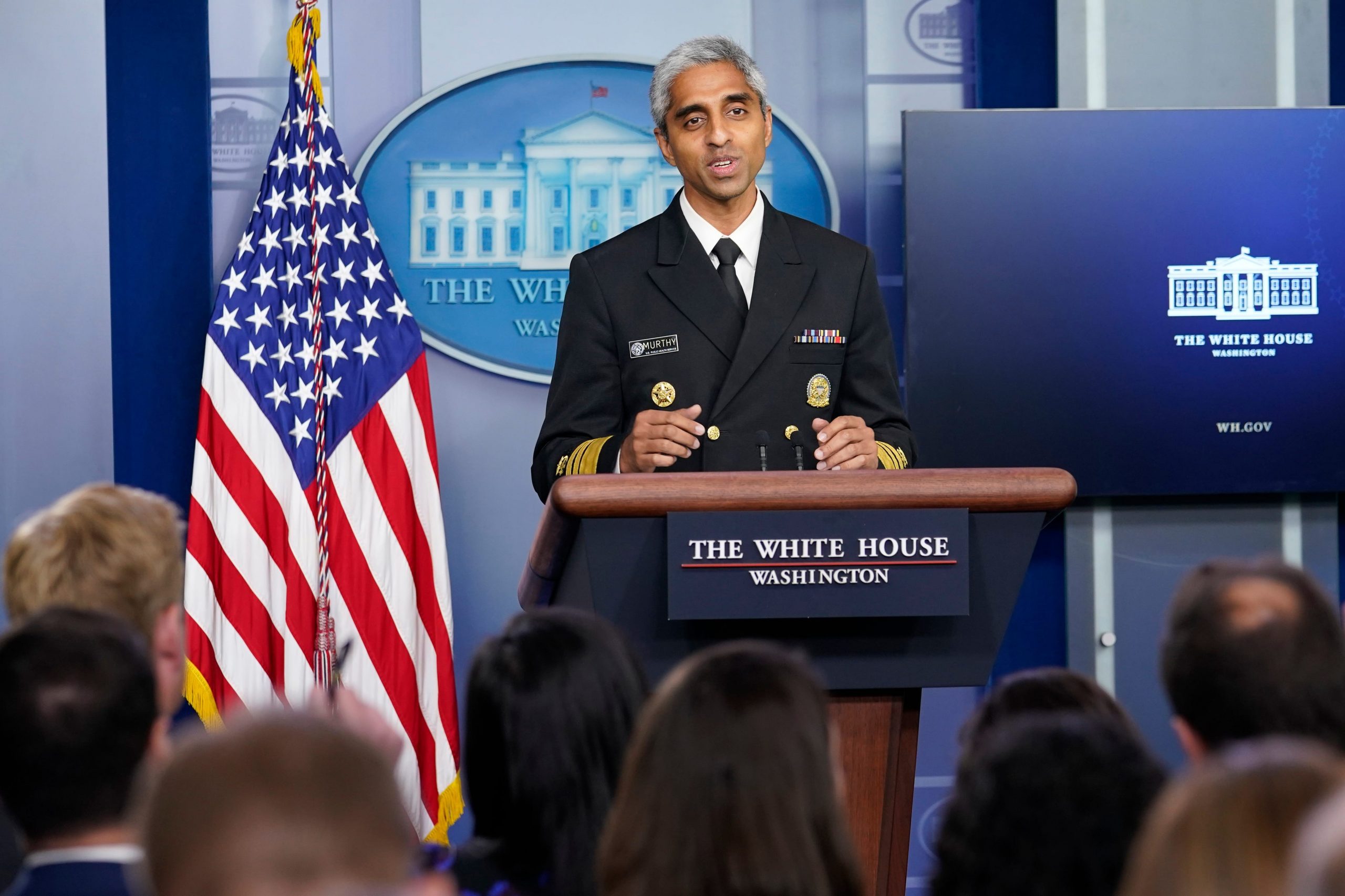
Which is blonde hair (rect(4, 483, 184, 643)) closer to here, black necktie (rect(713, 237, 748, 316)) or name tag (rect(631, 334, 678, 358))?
name tag (rect(631, 334, 678, 358))

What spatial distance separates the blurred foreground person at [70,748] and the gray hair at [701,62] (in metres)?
1.74

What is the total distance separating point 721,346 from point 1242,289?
197 cm

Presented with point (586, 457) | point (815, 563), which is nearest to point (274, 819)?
point (815, 563)

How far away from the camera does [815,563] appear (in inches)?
76.4

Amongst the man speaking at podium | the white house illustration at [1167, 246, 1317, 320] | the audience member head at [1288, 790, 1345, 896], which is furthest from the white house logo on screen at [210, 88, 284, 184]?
the audience member head at [1288, 790, 1345, 896]

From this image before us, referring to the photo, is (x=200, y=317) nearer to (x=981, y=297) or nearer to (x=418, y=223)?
(x=418, y=223)

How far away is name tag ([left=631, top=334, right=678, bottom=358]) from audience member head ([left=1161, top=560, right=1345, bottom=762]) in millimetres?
1348

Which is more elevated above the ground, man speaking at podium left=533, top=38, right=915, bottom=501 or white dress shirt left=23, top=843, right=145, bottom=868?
man speaking at podium left=533, top=38, right=915, bottom=501

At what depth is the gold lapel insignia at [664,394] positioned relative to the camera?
2.69m

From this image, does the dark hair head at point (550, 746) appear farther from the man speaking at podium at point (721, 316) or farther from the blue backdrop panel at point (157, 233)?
the blue backdrop panel at point (157, 233)

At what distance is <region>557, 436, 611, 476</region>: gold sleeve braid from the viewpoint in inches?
96.3

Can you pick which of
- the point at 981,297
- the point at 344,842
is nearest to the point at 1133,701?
the point at 981,297

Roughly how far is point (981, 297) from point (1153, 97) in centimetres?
77

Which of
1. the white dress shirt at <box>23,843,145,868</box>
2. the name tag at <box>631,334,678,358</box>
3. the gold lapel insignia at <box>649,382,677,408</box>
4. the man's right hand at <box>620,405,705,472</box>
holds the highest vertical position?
the name tag at <box>631,334,678,358</box>
